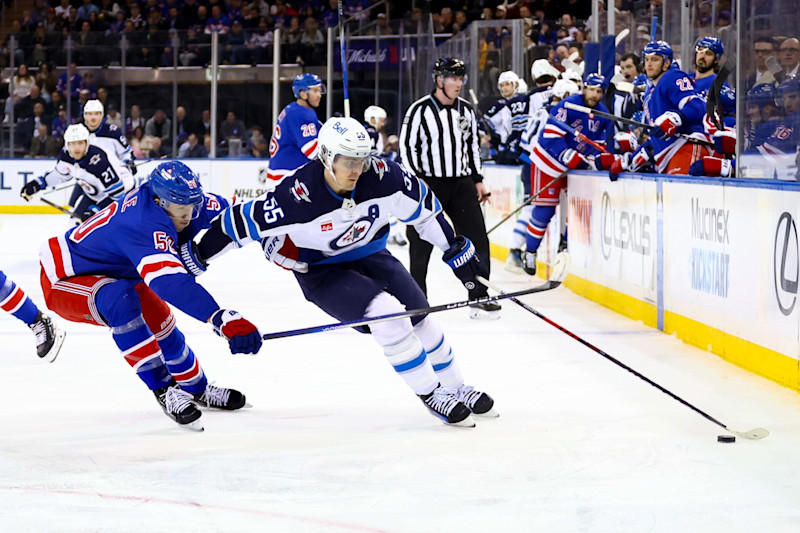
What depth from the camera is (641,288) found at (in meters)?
6.59

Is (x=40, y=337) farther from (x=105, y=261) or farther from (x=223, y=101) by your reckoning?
(x=223, y=101)

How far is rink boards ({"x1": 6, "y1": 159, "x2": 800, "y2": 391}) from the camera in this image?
472 centimetres

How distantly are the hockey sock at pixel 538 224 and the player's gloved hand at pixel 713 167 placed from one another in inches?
87.1

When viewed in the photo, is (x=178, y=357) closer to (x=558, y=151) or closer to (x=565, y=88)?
(x=558, y=151)

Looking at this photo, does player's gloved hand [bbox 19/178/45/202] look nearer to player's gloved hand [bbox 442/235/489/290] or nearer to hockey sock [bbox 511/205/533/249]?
hockey sock [bbox 511/205/533/249]

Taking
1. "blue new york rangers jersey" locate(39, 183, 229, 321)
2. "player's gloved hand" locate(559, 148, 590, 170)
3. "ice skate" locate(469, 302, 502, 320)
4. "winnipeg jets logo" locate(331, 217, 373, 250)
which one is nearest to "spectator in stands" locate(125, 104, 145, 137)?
"player's gloved hand" locate(559, 148, 590, 170)

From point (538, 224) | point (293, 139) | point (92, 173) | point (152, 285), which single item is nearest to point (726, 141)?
point (538, 224)

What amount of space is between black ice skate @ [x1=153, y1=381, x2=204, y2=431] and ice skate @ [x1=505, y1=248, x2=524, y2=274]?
5132 mm

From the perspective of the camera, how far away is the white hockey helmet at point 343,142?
3.71 metres

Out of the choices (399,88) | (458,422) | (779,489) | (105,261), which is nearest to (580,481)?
(779,489)

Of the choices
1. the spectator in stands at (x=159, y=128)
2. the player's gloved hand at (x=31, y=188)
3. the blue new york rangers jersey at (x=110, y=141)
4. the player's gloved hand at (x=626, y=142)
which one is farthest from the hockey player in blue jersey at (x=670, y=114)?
the spectator in stands at (x=159, y=128)

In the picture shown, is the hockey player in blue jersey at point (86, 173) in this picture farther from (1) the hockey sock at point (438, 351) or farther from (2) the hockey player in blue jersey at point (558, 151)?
(1) the hockey sock at point (438, 351)

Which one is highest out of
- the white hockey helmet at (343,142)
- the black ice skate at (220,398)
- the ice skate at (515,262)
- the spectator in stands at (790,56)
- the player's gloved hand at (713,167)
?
the spectator in stands at (790,56)

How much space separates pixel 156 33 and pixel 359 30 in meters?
2.60
